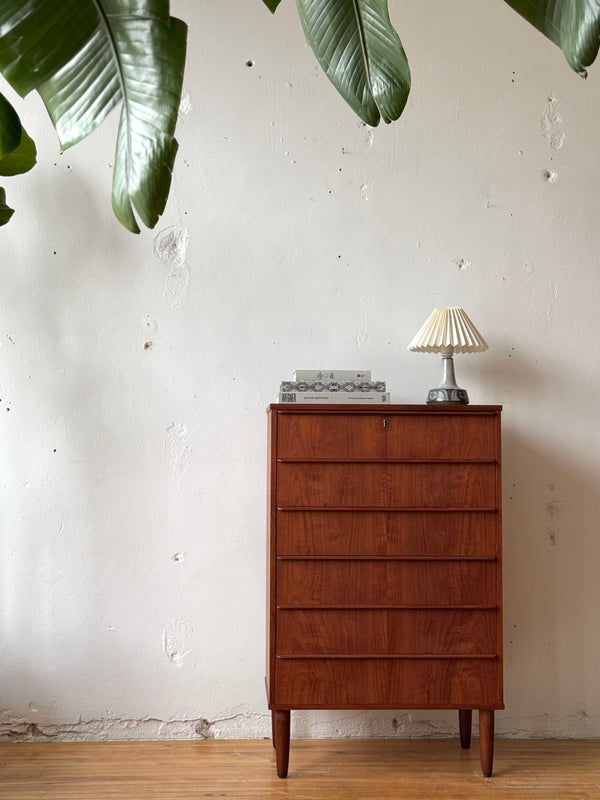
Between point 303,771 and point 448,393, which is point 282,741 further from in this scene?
point 448,393

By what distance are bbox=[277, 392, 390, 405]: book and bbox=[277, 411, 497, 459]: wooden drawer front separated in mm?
84

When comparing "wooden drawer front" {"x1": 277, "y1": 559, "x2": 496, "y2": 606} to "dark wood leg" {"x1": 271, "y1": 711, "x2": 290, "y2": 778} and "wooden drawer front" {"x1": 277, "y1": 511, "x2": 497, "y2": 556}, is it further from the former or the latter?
"dark wood leg" {"x1": 271, "y1": 711, "x2": 290, "y2": 778}

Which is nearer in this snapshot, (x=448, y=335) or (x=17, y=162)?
(x=17, y=162)

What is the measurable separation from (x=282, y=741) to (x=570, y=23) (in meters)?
2.36

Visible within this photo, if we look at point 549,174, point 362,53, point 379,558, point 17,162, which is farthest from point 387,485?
point 362,53

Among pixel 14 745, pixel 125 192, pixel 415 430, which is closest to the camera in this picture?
pixel 125 192

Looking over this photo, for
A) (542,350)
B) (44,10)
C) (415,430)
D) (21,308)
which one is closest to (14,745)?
(21,308)

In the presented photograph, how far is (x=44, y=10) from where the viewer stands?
0.28m

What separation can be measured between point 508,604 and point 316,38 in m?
2.64

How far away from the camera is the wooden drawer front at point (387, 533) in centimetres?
233

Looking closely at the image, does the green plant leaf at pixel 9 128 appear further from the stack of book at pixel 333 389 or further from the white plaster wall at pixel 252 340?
the white plaster wall at pixel 252 340

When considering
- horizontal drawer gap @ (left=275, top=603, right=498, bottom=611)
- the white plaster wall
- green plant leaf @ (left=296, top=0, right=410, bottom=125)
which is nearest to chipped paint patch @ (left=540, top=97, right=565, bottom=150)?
the white plaster wall

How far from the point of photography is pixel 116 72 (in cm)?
29

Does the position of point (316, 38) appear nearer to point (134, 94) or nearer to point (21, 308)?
point (134, 94)
